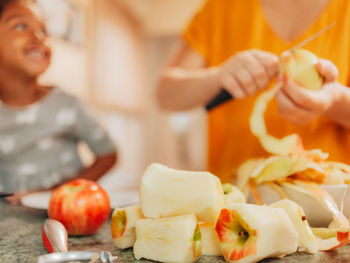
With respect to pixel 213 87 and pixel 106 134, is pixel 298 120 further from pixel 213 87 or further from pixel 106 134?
pixel 106 134

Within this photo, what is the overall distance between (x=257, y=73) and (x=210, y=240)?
0.30 m

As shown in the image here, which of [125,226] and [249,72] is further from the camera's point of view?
[249,72]

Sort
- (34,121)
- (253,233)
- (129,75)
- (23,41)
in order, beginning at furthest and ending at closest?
1. (129,75)
2. (34,121)
3. (23,41)
4. (253,233)

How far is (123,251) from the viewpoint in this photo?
0.41 m

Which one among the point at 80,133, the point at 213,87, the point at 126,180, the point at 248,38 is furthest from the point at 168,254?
the point at 126,180

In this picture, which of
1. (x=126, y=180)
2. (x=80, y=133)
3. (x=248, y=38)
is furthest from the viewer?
(x=126, y=180)

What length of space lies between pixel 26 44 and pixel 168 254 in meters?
0.50

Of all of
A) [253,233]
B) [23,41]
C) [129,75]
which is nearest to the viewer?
[253,233]

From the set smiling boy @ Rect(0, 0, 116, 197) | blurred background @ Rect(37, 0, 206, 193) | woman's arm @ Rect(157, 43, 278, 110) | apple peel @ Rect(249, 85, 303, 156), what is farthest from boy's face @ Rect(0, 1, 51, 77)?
blurred background @ Rect(37, 0, 206, 193)

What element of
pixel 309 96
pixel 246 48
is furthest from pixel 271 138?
pixel 246 48

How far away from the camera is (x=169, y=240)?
360mm

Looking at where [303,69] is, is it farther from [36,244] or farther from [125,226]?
[36,244]

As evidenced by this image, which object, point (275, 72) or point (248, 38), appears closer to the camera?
point (275, 72)

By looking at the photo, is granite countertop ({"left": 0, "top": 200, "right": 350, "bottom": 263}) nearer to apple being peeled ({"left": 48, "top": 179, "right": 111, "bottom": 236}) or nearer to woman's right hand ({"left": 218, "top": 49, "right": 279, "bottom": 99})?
apple being peeled ({"left": 48, "top": 179, "right": 111, "bottom": 236})
